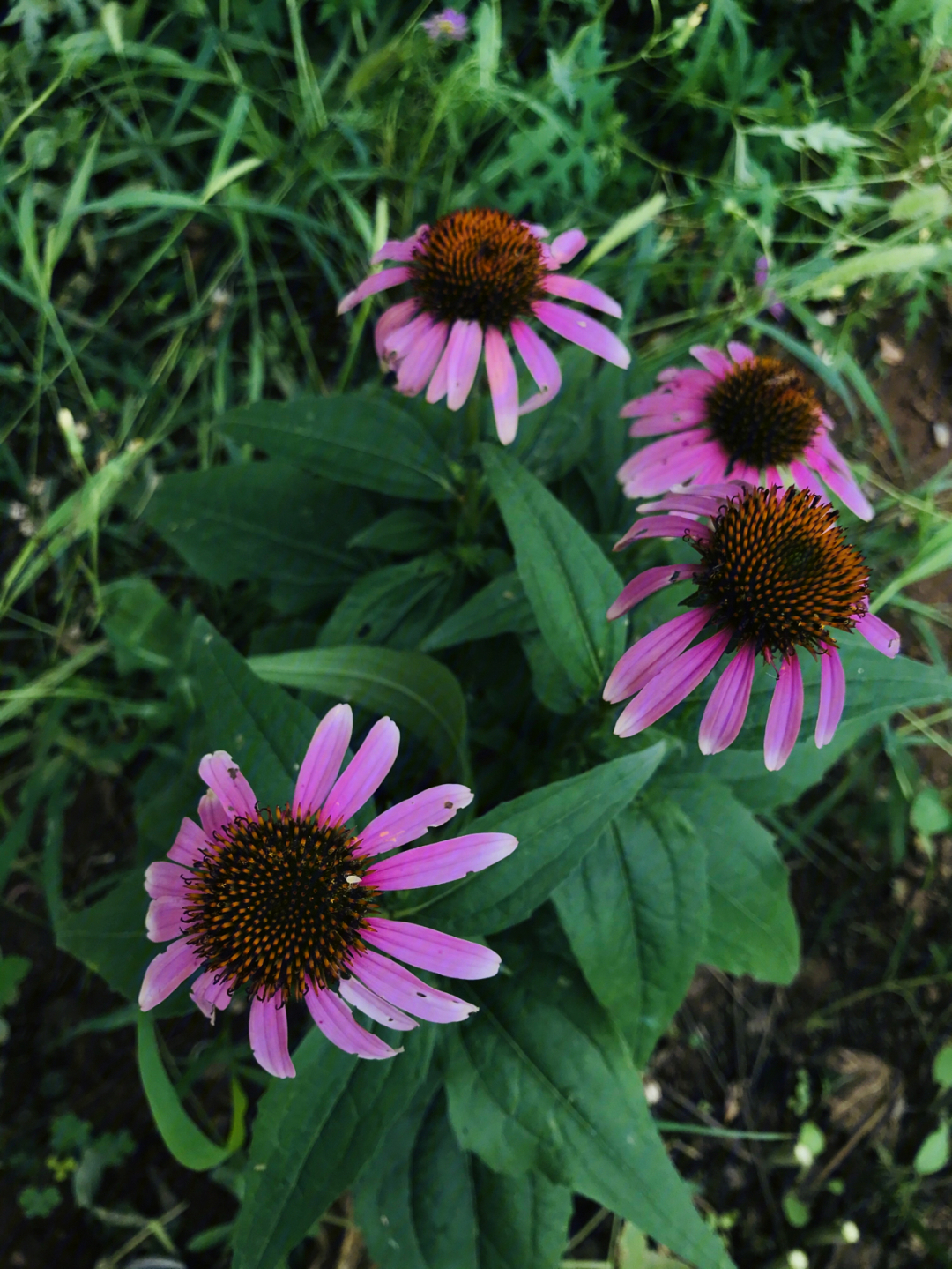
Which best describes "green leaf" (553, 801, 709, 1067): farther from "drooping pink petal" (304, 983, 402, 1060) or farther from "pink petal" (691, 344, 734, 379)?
"pink petal" (691, 344, 734, 379)

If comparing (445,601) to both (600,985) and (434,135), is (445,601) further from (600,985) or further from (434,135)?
(434,135)

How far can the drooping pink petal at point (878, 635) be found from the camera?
2.65ft

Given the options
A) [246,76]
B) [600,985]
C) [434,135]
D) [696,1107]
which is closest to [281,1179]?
[600,985]

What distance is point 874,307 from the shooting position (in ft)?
5.38

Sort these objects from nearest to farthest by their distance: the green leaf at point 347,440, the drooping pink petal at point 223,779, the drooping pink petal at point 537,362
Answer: the drooping pink petal at point 223,779 < the drooping pink petal at point 537,362 < the green leaf at point 347,440

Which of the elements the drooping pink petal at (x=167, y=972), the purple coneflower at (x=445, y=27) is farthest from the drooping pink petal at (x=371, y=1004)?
the purple coneflower at (x=445, y=27)

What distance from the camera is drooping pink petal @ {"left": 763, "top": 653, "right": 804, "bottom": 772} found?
2.49 feet

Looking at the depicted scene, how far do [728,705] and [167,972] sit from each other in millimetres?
505

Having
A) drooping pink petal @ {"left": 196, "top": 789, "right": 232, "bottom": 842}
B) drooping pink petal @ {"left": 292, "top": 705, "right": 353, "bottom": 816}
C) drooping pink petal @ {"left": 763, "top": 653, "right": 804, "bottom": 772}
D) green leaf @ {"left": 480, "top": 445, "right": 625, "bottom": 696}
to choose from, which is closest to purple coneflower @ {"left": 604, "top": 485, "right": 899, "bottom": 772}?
drooping pink petal @ {"left": 763, "top": 653, "right": 804, "bottom": 772}

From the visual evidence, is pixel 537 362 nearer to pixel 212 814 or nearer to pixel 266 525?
pixel 266 525

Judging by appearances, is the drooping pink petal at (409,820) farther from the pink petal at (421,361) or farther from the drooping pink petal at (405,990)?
the pink petal at (421,361)

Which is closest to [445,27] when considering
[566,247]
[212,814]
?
[566,247]

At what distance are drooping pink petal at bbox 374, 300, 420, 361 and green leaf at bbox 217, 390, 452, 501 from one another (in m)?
0.12

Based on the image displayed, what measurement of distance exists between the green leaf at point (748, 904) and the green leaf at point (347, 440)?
0.54 meters
